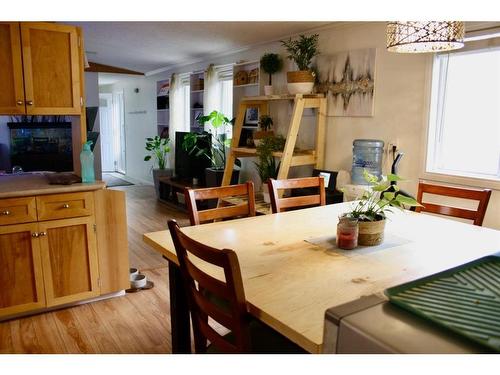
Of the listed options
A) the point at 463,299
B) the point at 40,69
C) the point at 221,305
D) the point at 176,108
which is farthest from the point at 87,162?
the point at 176,108

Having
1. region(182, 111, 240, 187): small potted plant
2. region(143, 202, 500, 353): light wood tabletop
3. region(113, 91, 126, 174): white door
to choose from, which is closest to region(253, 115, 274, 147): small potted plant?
region(182, 111, 240, 187): small potted plant

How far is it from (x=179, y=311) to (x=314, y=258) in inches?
24.5

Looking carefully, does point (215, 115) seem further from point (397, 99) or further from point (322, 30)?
point (397, 99)

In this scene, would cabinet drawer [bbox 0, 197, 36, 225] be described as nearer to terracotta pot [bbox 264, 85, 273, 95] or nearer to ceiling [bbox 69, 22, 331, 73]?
ceiling [bbox 69, 22, 331, 73]

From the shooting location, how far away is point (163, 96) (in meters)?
7.17

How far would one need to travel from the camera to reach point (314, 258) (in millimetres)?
1569

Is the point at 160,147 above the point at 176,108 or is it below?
below

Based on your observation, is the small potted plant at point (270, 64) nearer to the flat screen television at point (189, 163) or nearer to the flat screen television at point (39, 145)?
the flat screen television at point (189, 163)

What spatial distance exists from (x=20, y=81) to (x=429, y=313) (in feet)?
8.75

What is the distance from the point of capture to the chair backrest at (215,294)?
1.17 meters

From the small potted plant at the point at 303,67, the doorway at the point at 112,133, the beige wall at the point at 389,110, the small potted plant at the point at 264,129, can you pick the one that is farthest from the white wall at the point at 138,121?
the beige wall at the point at 389,110

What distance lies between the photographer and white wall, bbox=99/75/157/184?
776 cm

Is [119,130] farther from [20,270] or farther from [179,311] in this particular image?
[179,311]

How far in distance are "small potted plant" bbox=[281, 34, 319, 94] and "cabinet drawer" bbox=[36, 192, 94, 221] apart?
1.95 meters
